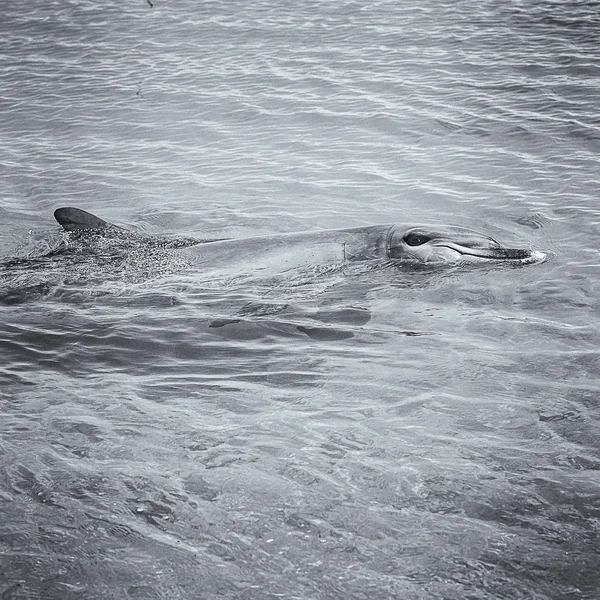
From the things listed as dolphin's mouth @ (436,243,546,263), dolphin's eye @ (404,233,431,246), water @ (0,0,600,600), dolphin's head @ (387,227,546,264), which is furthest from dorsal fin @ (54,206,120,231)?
dolphin's mouth @ (436,243,546,263)

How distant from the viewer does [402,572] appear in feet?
17.4

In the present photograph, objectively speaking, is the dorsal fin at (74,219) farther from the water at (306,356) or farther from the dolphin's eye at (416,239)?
the dolphin's eye at (416,239)

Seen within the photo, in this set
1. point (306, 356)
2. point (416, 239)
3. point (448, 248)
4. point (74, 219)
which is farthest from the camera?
point (74, 219)

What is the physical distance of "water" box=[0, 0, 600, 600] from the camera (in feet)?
18.0

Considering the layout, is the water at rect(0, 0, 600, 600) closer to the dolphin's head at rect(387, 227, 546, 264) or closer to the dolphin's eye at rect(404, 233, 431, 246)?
the dolphin's head at rect(387, 227, 546, 264)

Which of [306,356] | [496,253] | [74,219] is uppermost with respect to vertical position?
[74,219]

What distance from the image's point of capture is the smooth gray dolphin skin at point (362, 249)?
9969mm

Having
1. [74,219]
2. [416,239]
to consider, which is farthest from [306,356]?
[74,219]

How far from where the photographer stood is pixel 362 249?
1012 centimetres

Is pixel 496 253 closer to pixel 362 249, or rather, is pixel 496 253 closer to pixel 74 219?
pixel 362 249

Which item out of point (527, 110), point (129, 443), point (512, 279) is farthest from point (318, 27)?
point (129, 443)

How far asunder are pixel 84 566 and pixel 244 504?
4.20 feet

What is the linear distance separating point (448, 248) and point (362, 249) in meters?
1.15

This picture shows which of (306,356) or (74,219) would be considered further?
(74,219)
